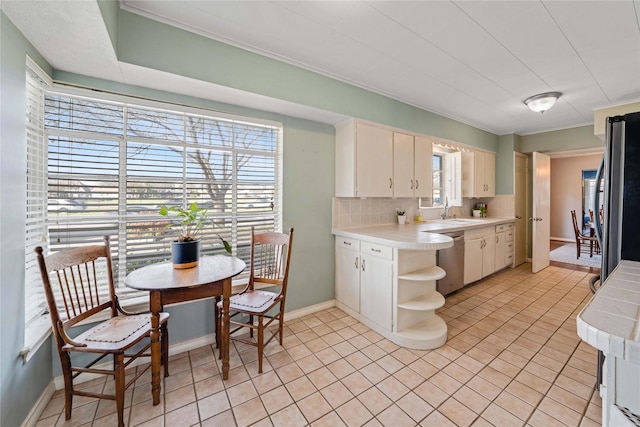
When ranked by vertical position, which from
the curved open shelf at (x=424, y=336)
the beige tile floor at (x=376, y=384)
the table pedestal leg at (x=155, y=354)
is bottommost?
the beige tile floor at (x=376, y=384)

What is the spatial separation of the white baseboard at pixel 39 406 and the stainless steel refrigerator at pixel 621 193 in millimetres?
3312

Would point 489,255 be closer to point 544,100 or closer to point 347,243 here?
point 544,100

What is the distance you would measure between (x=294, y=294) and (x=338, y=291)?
568mm

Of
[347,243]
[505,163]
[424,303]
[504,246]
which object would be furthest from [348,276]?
[505,163]

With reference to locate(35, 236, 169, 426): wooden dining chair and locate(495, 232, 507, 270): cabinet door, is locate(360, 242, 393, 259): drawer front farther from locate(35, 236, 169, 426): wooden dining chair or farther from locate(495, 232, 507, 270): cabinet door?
locate(495, 232, 507, 270): cabinet door

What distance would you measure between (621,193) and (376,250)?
5.48 ft

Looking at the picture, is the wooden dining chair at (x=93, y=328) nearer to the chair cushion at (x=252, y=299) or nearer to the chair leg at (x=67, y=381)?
the chair leg at (x=67, y=381)

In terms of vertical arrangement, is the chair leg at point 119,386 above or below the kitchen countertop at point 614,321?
below

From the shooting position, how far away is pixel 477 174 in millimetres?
4590

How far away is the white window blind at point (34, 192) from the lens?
5.23 feet

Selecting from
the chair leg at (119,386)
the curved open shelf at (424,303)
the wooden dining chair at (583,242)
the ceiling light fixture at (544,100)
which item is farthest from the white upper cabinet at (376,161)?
the wooden dining chair at (583,242)

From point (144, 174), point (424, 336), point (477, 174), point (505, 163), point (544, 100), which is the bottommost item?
point (424, 336)

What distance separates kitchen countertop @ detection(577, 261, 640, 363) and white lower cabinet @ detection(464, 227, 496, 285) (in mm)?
2755

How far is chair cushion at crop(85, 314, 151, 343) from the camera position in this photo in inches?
60.5
